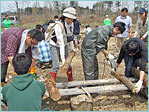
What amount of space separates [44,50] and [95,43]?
1906 mm

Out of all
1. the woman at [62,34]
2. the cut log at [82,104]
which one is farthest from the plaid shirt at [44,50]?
the cut log at [82,104]

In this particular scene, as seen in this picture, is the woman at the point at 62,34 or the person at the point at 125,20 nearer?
the woman at the point at 62,34

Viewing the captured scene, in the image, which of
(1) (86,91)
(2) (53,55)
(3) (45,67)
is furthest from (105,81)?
(3) (45,67)

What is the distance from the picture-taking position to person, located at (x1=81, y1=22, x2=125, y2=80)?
9.42 ft

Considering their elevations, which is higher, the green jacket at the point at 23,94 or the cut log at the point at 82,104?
the green jacket at the point at 23,94

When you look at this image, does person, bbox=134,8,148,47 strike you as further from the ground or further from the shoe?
the shoe

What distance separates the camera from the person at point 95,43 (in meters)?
2.87

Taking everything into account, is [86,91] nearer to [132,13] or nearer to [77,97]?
[77,97]

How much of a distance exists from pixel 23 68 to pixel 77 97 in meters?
1.17

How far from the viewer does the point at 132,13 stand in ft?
Answer: 71.4

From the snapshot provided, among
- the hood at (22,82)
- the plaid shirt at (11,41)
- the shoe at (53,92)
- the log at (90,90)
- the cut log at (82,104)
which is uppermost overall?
the plaid shirt at (11,41)

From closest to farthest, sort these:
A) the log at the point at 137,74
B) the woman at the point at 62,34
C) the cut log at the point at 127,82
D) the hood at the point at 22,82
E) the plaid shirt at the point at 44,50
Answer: the hood at the point at 22,82 → the cut log at the point at 127,82 → the log at the point at 137,74 → the woman at the point at 62,34 → the plaid shirt at the point at 44,50

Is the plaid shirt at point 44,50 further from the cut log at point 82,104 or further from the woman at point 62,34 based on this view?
the cut log at point 82,104

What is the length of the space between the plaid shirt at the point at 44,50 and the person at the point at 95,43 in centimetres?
163
